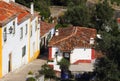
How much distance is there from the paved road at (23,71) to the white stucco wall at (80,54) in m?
3.24

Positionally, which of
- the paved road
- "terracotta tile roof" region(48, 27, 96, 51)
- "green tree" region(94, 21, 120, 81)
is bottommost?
the paved road

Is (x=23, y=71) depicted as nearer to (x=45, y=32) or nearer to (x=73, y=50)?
(x=73, y=50)

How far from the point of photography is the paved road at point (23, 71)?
47634mm

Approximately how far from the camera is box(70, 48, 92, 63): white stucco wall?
54.8 meters

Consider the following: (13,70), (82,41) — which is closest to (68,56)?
(82,41)

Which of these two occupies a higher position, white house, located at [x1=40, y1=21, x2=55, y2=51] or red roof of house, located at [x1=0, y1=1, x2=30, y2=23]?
red roof of house, located at [x1=0, y1=1, x2=30, y2=23]

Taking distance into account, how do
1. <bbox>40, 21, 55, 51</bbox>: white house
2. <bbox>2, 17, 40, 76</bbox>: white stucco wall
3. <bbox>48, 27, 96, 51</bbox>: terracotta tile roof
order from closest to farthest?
<bbox>2, 17, 40, 76</bbox>: white stucco wall → <bbox>48, 27, 96, 51</bbox>: terracotta tile roof → <bbox>40, 21, 55, 51</bbox>: white house

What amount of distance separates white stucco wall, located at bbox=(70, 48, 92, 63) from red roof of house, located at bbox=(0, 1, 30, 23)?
592cm

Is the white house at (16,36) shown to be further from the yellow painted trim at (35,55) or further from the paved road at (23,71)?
the paved road at (23,71)

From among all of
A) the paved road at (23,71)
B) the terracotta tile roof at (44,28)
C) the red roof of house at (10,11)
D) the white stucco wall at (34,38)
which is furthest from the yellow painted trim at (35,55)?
the red roof of house at (10,11)

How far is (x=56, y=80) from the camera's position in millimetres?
47594

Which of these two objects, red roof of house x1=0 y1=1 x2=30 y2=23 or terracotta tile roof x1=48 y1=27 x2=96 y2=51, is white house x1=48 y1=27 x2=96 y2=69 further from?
red roof of house x1=0 y1=1 x2=30 y2=23

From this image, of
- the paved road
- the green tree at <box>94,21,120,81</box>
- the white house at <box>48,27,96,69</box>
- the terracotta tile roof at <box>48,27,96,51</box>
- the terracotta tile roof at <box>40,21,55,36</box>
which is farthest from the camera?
the terracotta tile roof at <box>40,21,55,36</box>

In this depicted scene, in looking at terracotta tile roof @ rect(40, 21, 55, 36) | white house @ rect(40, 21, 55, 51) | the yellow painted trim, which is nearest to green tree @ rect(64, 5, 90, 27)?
white house @ rect(40, 21, 55, 51)
